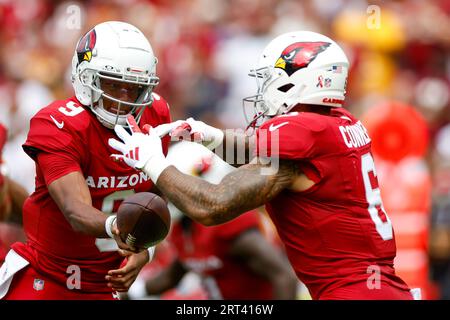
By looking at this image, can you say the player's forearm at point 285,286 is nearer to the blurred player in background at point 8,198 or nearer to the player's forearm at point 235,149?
the player's forearm at point 235,149

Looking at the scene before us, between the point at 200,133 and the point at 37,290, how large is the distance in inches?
46.7

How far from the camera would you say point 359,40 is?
11.0m

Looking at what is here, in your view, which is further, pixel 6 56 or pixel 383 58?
pixel 6 56

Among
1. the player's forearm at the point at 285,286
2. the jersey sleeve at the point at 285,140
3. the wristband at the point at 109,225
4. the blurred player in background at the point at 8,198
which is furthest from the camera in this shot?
the player's forearm at the point at 285,286

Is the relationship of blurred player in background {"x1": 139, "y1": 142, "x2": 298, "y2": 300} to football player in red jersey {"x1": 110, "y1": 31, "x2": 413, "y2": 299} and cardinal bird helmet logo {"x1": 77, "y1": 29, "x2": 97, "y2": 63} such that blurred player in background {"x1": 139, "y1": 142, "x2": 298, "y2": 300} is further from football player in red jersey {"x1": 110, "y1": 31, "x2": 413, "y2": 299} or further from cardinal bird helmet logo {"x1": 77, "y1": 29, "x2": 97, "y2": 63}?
football player in red jersey {"x1": 110, "y1": 31, "x2": 413, "y2": 299}

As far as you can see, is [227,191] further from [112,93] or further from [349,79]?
[349,79]

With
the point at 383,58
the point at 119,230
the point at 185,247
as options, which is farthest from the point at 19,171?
the point at 119,230

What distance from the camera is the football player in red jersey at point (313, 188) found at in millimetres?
4586

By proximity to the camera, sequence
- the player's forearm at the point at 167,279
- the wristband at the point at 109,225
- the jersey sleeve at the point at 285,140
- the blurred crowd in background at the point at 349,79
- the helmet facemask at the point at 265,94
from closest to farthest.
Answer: the jersey sleeve at the point at 285,140
the wristband at the point at 109,225
the helmet facemask at the point at 265,94
the player's forearm at the point at 167,279
the blurred crowd in background at the point at 349,79

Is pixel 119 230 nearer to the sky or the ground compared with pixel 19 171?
nearer to the sky

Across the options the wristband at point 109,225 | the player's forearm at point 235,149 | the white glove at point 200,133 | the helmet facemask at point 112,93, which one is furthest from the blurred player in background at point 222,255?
the wristband at point 109,225

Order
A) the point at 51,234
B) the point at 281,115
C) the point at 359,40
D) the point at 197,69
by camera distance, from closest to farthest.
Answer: the point at 281,115 < the point at 51,234 < the point at 359,40 < the point at 197,69

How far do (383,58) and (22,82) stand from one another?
4.43m

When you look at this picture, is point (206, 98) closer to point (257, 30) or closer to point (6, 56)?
point (257, 30)
